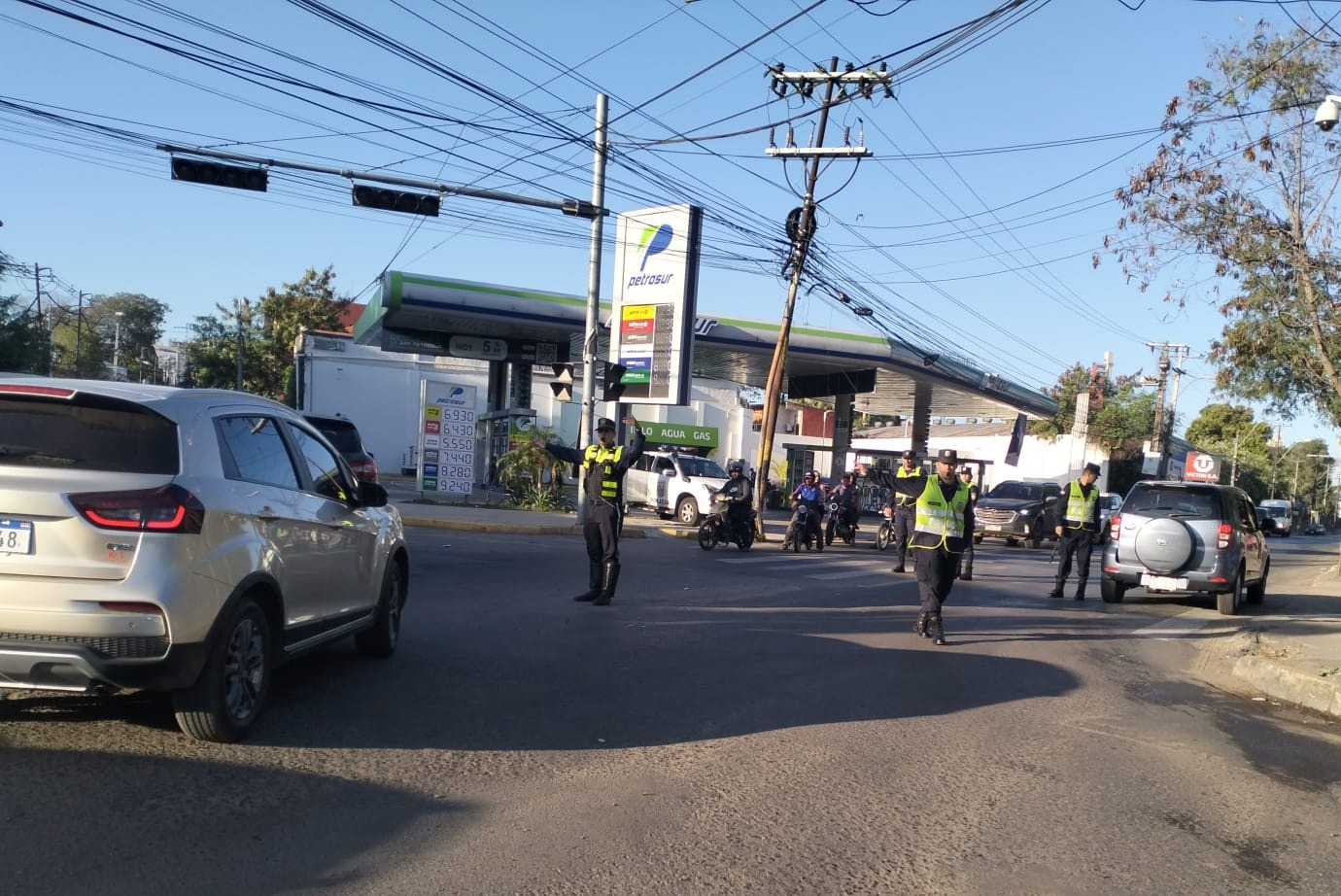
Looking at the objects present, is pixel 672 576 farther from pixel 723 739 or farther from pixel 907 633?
pixel 723 739

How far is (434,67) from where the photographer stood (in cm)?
1611

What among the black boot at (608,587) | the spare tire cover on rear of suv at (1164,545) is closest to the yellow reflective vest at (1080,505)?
the spare tire cover on rear of suv at (1164,545)

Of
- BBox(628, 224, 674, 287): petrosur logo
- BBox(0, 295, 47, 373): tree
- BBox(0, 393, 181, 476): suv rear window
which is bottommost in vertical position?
BBox(0, 393, 181, 476): suv rear window

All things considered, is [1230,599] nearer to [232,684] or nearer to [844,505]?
[844,505]

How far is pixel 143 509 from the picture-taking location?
4.80m

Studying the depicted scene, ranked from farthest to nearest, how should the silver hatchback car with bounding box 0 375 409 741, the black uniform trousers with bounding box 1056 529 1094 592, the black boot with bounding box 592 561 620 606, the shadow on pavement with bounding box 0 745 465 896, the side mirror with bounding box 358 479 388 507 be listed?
1. the black uniform trousers with bounding box 1056 529 1094 592
2. the black boot with bounding box 592 561 620 606
3. the side mirror with bounding box 358 479 388 507
4. the silver hatchback car with bounding box 0 375 409 741
5. the shadow on pavement with bounding box 0 745 465 896

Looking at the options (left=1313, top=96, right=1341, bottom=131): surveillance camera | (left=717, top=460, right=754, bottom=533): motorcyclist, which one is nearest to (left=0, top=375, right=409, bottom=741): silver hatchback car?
(left=717, top=460, right=754, bottom=533): motorcyclist

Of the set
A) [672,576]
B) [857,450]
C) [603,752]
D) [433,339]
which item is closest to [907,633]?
[672,576]

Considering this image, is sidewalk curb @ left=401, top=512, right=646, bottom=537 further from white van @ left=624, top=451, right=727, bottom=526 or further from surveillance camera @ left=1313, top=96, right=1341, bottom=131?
surveillance camera @ left=1313, top=96, right=1341, bottom=131

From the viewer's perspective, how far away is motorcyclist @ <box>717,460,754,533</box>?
Answer: 19891 millimetres

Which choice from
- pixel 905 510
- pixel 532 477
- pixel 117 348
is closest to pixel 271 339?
pixel 117 348

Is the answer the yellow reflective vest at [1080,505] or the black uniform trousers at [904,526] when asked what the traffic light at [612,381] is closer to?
the black uniform trousers at [904,526]

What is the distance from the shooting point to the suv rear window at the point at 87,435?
4898mm

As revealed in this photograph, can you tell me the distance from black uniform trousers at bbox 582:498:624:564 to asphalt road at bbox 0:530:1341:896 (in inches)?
58.7
